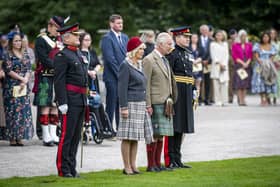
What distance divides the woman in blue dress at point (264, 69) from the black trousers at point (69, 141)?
14206 mm

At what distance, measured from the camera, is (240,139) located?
18766mm

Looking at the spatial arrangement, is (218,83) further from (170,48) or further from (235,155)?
(170,48)

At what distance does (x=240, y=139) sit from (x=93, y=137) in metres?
2.70

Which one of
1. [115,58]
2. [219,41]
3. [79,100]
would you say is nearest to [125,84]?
[79,100]

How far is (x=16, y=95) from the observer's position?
1756cm

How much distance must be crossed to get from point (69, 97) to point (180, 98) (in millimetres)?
1901

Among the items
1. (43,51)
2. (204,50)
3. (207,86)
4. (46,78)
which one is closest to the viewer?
(43,51)

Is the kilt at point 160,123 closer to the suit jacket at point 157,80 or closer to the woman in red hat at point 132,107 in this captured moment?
the suit jacket at point 157,80

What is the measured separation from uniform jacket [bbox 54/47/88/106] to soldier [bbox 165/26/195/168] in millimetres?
1582

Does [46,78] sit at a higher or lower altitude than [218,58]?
lower

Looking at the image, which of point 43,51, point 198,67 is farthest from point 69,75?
point 198,67

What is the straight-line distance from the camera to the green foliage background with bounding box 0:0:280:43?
140 feet

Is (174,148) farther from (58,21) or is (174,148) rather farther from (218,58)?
(218,58)

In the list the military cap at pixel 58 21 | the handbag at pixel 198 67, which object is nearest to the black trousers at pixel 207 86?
the handbag at pixel 198 67
